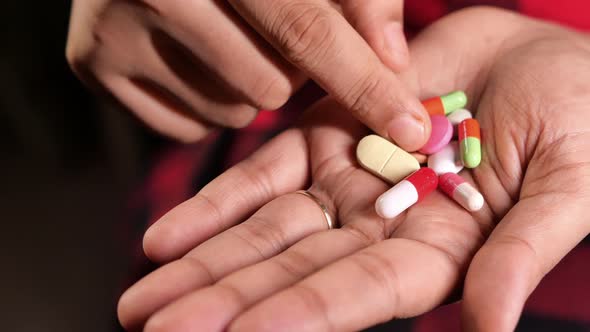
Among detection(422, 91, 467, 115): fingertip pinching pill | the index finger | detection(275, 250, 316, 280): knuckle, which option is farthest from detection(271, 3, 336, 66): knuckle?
detection(275, 250, 316, 280): knuckle

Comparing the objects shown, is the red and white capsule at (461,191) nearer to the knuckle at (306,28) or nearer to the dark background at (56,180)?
the knuckle at (306,28)

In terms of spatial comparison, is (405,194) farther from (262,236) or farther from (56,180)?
(56,180)

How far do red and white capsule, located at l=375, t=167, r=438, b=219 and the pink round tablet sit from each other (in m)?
0.17

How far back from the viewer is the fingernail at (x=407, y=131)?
141 cm

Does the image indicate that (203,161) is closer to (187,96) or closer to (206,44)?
(187,96)

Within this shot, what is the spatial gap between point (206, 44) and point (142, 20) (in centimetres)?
20

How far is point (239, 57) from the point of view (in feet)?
4.92

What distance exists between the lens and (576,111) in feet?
4.32

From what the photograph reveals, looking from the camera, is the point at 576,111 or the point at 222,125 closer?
the point at 576,111

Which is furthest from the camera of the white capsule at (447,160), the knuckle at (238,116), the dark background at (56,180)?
the dark background at (56,180)

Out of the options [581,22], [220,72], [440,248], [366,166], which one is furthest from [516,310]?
[581,22]

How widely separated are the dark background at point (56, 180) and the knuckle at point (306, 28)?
1800 millimetres

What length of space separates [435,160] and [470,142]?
109 mm

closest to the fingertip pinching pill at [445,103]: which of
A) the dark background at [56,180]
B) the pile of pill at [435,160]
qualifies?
the pile of pill at [435,160]
